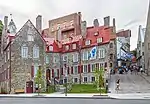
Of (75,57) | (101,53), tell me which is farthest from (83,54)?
(101,53)

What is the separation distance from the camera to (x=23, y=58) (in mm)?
63281

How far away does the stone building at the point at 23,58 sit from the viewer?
61.5 meters

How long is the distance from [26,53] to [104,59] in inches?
632

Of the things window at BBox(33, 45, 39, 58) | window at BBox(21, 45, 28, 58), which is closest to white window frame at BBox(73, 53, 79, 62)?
window at BBox(33, 45, 39, 58)

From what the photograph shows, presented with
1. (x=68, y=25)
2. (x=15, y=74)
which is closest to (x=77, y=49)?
(x=15, y=74)

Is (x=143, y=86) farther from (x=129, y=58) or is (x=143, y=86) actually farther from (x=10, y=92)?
(x=129, y=58)

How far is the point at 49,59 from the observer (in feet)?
244

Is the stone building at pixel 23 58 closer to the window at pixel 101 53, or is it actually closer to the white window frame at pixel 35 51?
the white window frame at pixel 35 51

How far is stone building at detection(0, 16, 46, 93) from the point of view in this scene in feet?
202

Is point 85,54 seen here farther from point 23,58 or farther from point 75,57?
point 23,58

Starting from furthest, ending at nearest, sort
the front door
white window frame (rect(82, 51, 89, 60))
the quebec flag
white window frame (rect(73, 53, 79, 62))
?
white window frame (rect(73, 53, 79, 62)), white window frame (rect(82, 51, 89, 60)), the quebec flag, the front door

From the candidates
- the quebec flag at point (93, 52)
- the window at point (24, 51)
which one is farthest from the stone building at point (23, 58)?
the quebec flag at point (93, 52)

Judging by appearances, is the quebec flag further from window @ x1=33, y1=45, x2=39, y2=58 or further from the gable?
the gable

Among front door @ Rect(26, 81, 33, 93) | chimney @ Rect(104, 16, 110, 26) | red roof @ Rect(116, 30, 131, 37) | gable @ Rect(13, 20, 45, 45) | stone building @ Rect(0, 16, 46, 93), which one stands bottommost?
front door @ Rect(26, 81, 33, 93)
